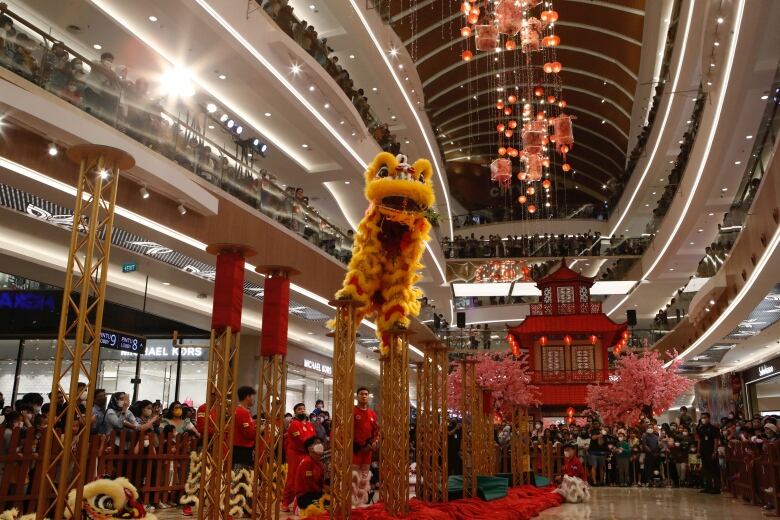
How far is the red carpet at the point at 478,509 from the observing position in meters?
6.70

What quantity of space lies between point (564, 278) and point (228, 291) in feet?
74.9

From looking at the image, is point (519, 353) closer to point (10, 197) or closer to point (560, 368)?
point (560, 368)

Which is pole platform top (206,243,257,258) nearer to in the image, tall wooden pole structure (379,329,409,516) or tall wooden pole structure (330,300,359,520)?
tall wooden pole structure (330,300,359,520)

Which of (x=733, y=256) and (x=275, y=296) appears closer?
(x=275, y=296)

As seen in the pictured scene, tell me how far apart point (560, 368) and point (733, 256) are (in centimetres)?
1122

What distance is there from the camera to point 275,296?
6160mm

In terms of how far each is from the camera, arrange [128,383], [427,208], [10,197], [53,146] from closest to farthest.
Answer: [53,146] → [427,208] → [10,197] → [128,383]

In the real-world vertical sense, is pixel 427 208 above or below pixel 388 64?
below

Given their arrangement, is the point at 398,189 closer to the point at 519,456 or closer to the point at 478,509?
the point at 478,509

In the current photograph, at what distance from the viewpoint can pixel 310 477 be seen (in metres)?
7.27

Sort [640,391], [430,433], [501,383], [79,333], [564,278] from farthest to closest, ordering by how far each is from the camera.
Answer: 1. [564,278]
2. [501,383]
3. [640,391]
4. [430,433]
5. [79,333]

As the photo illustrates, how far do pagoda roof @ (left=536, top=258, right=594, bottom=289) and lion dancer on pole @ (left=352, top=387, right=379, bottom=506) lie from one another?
20.1 meters

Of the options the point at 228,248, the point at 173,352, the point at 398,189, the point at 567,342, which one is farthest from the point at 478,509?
the point at 567,342

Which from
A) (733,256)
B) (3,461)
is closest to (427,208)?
(3,461)
